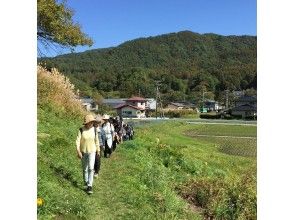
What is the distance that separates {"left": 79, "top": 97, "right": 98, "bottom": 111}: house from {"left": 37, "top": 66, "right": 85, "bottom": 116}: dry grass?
6.4 inches

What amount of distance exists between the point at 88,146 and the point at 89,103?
846cm

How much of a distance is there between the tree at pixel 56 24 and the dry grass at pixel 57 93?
11.1 feet

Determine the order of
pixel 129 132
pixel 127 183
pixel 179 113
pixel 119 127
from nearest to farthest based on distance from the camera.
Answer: pixel 127 183, pixel 119 127, pixel 129 132, pixel 179 113

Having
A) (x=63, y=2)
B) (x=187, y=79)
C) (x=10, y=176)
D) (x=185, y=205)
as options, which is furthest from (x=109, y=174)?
(x=187, y=79)

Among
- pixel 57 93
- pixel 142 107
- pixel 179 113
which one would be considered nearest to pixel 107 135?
pixel 142 107

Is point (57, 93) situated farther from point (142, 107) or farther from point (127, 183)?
point (127, 183)

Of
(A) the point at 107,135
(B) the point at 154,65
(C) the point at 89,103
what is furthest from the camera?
(C) the point at 89,103

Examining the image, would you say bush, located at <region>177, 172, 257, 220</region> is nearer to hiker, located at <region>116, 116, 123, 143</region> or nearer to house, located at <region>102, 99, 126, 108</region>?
house, located at <region>102, 99, 126, 108</region>

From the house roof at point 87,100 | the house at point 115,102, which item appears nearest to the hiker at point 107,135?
the house at point 115,102

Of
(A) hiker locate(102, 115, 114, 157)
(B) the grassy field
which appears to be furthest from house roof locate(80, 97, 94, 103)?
(A) hiker locate(102, 115, 114, 157)

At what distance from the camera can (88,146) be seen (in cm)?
747

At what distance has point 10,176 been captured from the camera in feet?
13.0
